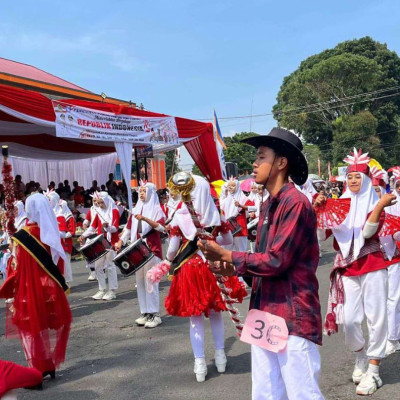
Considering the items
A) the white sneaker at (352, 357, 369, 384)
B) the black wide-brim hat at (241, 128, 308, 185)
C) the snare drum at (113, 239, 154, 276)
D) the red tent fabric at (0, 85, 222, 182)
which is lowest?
the white sneaker at (352, 357, 369, 384)

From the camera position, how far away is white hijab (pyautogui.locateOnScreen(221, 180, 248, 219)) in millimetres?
9836

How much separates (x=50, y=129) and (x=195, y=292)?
11.2 metres

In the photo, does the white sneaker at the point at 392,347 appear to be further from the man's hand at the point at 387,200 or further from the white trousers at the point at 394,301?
the man's hand at the point at 387,200

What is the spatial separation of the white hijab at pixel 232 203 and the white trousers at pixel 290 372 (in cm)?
709

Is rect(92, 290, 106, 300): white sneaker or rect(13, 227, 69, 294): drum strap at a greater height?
rect(13, 227, 69, 294): drum strap

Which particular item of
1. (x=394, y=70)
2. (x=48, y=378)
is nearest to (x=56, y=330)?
(x=48, y=378)

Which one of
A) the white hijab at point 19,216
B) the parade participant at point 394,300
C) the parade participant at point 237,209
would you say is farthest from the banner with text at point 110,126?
the parade participant at point 394,300

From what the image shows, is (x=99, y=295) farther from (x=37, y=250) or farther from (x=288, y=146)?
(x=288, y=146)

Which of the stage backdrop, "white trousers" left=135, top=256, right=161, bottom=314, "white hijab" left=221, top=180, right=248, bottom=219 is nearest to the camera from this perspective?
"white trousers" left=135, top=256, right=161, bottom=314

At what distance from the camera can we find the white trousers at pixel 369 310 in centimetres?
402

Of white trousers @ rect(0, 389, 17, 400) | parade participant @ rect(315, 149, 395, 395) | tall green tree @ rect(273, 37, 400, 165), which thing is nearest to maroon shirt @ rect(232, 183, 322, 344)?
white trousers @ rect(0, 389, 17, 400)

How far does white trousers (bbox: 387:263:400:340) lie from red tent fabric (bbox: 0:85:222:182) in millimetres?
8074

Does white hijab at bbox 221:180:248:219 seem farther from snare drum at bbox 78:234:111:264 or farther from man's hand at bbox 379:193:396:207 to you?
man's hand at bbox 379:193:396:207

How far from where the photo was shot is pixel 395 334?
4953mm
